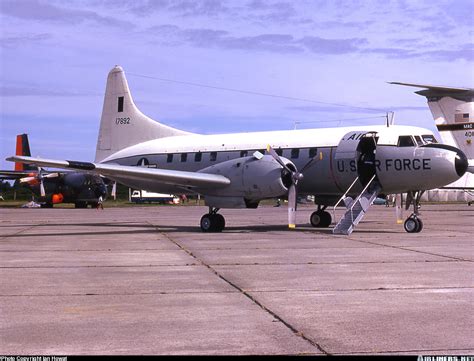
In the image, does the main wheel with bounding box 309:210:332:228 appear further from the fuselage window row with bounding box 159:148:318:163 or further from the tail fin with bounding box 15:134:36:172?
the tail fin with bounding box 15:134:36:172

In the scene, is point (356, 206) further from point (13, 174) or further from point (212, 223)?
point (13, 174)

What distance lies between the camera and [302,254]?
15.1m

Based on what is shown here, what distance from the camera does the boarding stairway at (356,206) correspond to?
835 inches

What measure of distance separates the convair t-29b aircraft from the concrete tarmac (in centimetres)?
473

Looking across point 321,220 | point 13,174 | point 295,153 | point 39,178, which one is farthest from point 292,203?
point 13,174

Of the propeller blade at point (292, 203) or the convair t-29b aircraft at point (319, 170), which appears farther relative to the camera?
the propeller blade at point (292, 203)

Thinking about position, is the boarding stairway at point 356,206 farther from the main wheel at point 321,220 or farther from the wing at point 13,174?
the wing at point 13,174

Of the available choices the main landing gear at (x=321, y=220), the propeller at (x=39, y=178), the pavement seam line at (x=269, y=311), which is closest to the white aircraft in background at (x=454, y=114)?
the main landing gear at (x=321, y=220)

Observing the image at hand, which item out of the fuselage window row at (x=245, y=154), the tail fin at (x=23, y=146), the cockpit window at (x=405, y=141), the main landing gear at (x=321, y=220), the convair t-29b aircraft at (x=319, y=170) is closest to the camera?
the convair t-29b aircraft at (x=319, y=170)

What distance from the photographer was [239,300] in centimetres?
911

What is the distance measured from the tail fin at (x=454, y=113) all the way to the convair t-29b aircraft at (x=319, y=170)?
37.1ft

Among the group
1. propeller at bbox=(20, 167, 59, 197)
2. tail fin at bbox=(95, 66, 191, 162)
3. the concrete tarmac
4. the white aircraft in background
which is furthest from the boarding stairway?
propeller at bbox=(20, 167, 59, 197)

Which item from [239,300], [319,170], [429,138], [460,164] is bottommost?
[239,300]

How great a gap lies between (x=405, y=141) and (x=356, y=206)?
2.65 m
